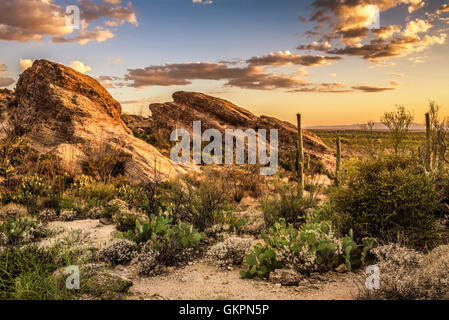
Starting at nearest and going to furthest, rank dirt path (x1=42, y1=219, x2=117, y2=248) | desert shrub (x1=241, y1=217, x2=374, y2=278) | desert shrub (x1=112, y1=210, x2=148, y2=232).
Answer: desert shrub (x1=241, y1=217, x2=374, y2=278) → dirt path (x1=42, y1=219, x2=117, y2=248) → desert shrub (x1=112, y1=210, x2=148, y2=232)

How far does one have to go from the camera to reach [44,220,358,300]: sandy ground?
4543 mm

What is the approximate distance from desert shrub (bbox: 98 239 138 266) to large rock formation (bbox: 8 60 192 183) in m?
8.30

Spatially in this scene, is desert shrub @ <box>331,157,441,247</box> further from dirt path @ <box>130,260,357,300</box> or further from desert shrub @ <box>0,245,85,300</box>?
desert shrub @ <box>0,245,85,300</box>

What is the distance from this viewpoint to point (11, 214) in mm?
9062

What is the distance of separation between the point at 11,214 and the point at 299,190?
307 inches

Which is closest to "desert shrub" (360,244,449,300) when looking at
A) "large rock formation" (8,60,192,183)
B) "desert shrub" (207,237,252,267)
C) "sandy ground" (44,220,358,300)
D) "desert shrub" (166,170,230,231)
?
"sandy ground" (44,220,358,300)

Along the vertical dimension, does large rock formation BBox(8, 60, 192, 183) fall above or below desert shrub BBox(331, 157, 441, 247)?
above

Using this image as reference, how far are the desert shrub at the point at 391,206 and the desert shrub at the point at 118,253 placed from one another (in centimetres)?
399

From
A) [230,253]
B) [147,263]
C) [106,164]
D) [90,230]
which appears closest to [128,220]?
[90,230]

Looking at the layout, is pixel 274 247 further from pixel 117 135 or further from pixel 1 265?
pixel 117 135

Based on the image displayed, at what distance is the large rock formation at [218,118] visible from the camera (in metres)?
24.5

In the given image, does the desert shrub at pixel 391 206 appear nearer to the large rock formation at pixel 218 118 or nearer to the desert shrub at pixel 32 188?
→ the desert shrub at pixel 32 188

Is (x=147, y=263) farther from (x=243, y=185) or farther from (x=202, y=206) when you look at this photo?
(x=243, y=185)
